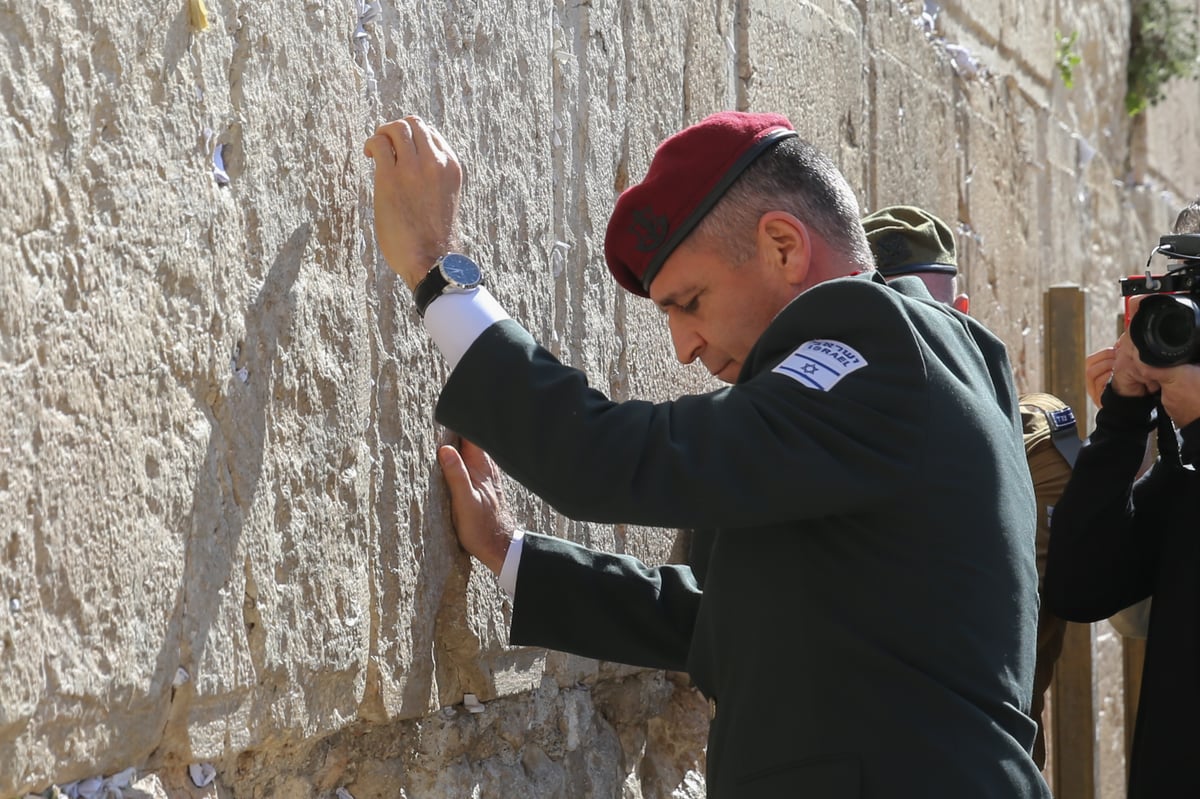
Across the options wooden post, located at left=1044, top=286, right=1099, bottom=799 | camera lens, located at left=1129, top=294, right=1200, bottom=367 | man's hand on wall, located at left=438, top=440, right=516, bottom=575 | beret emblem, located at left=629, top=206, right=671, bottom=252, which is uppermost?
beret emblem, located at left=629, top=206, right=671, bottom=252

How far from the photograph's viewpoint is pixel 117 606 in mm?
1469

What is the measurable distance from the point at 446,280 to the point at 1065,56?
446 centimetres

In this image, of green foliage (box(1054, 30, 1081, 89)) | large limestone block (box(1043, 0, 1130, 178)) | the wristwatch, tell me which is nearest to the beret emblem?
the wristwatch

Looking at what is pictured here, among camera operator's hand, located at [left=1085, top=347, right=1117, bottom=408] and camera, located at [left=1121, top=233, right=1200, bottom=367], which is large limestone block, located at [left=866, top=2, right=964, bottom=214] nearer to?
camera operator's hand, located at [left=1085, top=347, right=1117, bottom=408]

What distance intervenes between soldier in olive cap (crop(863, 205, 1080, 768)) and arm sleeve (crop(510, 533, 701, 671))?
1190mm

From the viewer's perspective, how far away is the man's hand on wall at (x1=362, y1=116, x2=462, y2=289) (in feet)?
5.81

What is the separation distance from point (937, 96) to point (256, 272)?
2.90m

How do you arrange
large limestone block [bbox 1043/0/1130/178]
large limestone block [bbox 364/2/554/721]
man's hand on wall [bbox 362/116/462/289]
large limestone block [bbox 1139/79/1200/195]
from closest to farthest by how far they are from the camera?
1. man's hand on wall [bbox 362/116/462/289]
2. large limestone block [bbox 364/2/554/721]
3. large limestone block [bbox 1043/0/1130/178]
4. large limestone block [bbox 1139/79/1200/195]

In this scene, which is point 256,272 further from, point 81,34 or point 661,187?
point 661,187

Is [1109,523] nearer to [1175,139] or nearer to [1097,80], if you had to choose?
[1097,80]

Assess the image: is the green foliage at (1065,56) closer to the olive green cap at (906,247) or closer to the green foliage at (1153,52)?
the green foliage at (1153,52)

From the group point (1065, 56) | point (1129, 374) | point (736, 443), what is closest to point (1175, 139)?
point (1065, 56)

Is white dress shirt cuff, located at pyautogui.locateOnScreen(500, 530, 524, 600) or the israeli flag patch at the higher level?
the israeli flag patch

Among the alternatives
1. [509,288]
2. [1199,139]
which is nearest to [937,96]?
[509,288]
